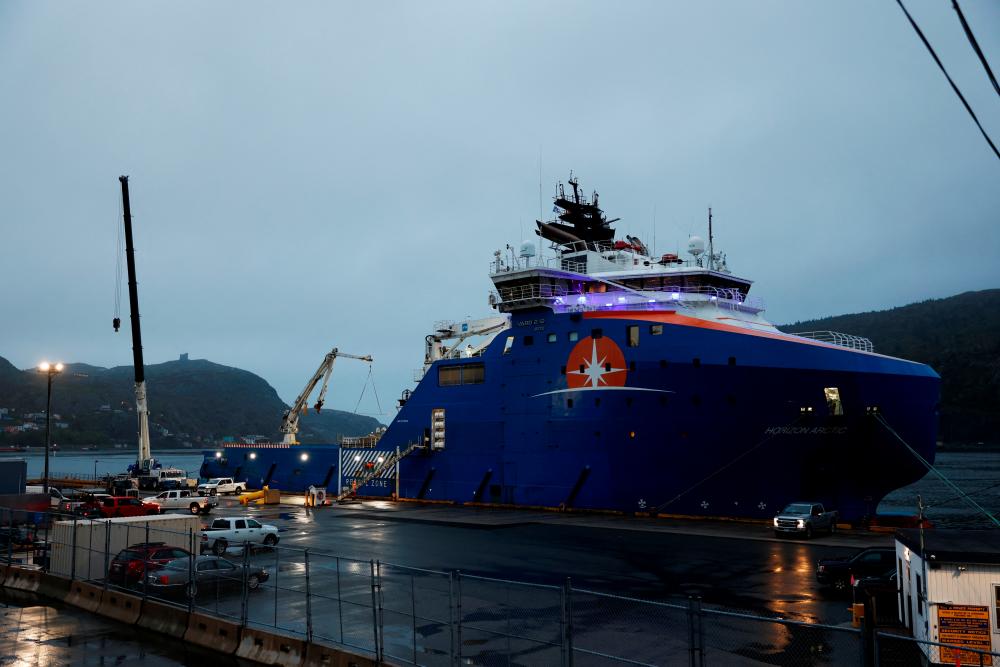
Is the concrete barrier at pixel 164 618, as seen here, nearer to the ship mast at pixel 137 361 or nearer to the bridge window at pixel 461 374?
the bridge window at pixel 461 374

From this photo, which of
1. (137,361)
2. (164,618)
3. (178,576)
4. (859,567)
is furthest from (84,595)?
(137,361)

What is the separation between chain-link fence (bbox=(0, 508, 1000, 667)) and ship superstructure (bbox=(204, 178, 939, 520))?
13679 millimetres

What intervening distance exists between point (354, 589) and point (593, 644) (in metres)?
6.96

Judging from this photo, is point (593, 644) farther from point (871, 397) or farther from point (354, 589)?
point (871, 397)

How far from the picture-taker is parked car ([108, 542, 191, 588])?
627 inches

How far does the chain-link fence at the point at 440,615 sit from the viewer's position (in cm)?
1087

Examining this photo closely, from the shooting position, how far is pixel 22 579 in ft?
61.6

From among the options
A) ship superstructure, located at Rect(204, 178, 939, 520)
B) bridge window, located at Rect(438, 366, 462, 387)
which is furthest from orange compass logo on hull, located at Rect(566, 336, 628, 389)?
bridge window, located at Rect(438, 366, 462, 387)

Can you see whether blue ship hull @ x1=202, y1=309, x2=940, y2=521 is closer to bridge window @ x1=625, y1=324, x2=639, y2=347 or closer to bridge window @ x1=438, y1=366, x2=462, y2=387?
bridge window @ x1=625, y1=324, x2=639, y2=347

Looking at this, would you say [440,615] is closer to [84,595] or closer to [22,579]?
[84,595]

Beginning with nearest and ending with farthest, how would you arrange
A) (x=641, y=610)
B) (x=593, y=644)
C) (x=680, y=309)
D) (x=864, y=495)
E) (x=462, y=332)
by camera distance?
(x=593, y=644), (x=641, y=610), (x=864, y=495), (x=680, y=309), (x=462, y=332)

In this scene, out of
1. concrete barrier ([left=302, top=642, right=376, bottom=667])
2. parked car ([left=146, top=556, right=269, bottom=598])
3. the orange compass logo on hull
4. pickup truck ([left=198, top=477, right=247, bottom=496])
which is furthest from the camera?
pickup truck ([left=198, top=477, right=247, bottom=496])

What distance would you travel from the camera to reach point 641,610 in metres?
14.7

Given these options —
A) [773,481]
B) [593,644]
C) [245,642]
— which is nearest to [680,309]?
[773,481]
